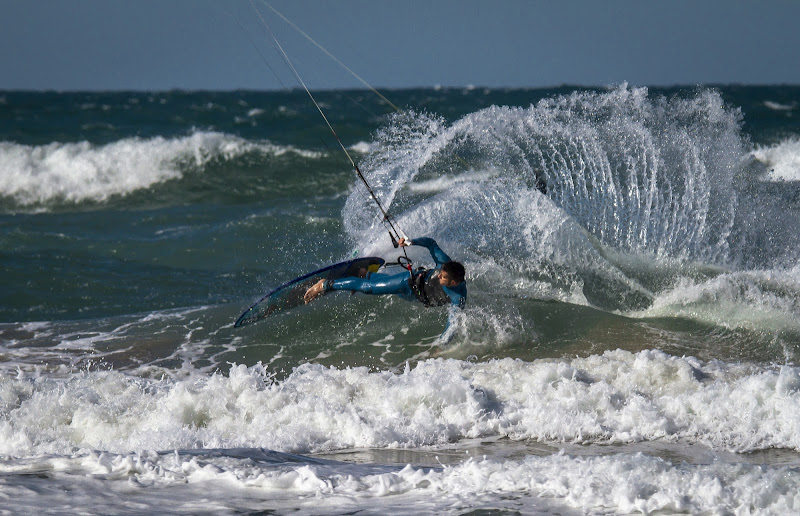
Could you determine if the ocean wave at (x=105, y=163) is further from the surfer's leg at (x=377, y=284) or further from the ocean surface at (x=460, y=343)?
the surfer's leg at (x=377, y=284)

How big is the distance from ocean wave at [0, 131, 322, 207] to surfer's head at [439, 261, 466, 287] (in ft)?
42.0

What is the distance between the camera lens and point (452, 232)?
9078mm

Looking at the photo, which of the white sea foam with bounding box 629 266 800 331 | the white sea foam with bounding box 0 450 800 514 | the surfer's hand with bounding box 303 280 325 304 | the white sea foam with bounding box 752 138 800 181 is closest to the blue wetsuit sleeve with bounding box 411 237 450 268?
the surfer's hand with bounding box 303 280 325 304

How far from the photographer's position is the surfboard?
7.57 metres

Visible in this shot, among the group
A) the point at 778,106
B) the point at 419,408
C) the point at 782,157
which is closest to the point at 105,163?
the point at 782,157

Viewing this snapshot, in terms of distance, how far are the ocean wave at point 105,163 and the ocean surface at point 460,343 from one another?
3.26 m

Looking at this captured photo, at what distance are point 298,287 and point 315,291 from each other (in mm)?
249

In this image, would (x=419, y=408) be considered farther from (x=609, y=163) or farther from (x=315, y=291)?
(x=609, y=163)

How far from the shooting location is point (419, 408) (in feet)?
18.3

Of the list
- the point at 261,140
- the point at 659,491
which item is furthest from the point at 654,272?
the point at 261,140

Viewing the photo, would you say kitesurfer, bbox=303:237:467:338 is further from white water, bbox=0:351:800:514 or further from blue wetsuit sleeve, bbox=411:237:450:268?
white water, bbox=0:351:800:514

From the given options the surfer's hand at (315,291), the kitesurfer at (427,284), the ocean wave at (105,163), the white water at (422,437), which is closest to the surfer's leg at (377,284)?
the kitesurfer at (427,284)

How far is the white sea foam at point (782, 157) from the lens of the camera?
1567 centimetres

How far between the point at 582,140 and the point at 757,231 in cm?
219
